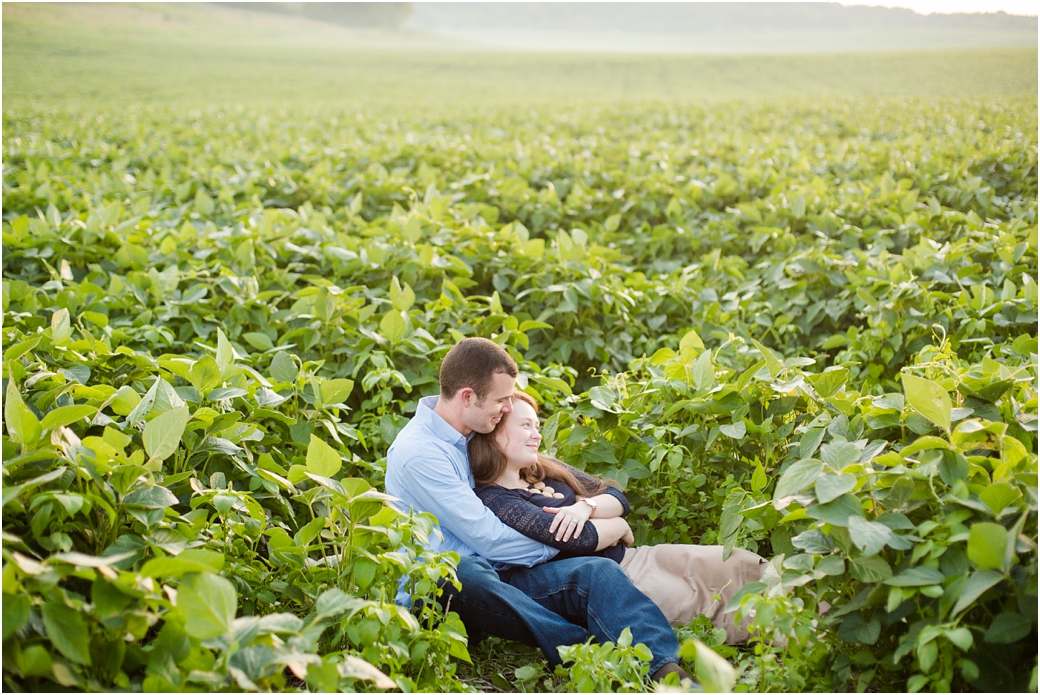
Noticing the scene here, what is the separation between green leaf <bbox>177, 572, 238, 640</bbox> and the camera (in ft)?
4.31

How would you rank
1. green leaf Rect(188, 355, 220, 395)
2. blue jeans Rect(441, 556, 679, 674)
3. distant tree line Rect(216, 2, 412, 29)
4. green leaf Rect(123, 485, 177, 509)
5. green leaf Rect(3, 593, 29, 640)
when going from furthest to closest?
1. distant tree line Rect(216, 2, 412, 29)
2. green leaf Rect(188, 355, 220, 395)
3. blue jeans Rect(441, 556, 679, 674)
4. green leaf Rect(123, 485, 177, 509)
5. green leaf Rect(3, 593, 29, 640)

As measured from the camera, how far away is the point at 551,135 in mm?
11430

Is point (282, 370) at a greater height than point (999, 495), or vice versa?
point (999, 495)

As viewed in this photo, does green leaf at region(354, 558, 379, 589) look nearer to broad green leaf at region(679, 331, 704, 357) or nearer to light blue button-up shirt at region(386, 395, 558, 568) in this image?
light blue button-up shirt at region(386, 395, 558, 568)

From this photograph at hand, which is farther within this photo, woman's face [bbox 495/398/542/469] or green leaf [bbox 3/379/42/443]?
woman's face [bbox 495/398/542/469]

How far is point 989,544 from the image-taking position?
1458mm

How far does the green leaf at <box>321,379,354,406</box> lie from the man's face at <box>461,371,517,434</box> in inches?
18.5

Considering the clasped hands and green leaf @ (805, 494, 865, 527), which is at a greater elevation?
green leaf @ (805, 494, 865, 527)

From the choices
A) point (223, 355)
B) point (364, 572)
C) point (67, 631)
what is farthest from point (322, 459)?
point (223, 355)

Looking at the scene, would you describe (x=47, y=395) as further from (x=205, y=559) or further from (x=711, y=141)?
(x=711, y=141)

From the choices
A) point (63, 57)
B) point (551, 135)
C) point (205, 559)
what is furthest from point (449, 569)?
point (63, 57)

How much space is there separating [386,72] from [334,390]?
104 feet

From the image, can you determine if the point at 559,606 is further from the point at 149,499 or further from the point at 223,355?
the point at 223,355

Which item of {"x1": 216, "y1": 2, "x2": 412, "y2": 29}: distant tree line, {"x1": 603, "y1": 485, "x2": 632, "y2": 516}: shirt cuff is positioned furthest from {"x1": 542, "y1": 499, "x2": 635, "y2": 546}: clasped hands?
{"x1": 216, "y1": 2, "x2": 412, "y2": 29}: distant tree line
